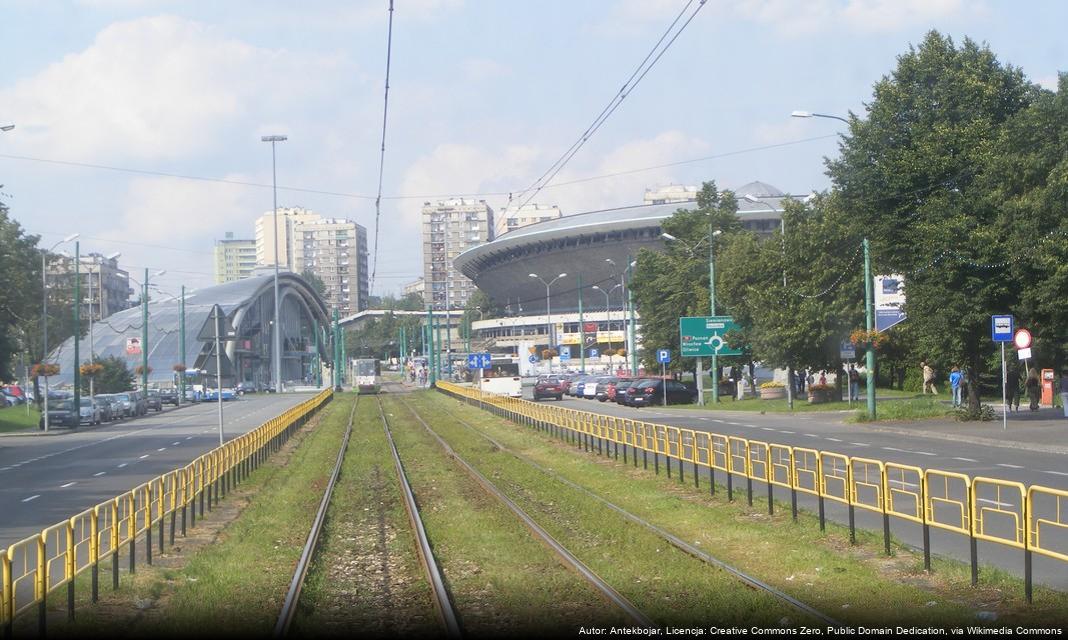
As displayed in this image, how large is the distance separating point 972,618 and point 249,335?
134543 mm

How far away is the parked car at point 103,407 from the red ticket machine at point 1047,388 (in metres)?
45.0

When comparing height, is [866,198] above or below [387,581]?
above

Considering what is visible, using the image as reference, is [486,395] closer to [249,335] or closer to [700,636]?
[700,636]

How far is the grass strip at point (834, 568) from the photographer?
914 centimetres

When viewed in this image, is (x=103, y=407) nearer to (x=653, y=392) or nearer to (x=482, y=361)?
(x=482, y=361)

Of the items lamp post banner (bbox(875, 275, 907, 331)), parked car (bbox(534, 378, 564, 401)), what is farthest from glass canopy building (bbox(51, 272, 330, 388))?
lamp post banner (bbox(875, 275, 907, 331))

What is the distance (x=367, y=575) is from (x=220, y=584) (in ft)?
5.16

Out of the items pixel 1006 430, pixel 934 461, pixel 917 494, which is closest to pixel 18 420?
pixel 1006 430

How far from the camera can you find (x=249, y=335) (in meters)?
138

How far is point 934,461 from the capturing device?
22.5 meters

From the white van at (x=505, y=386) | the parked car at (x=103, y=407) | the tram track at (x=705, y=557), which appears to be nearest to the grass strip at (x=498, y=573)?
the tram track at (x=705, y=557)

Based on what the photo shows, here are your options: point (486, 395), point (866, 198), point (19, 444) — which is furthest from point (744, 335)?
point (19, 444)

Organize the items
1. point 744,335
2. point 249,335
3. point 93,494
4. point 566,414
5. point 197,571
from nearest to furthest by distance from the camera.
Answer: point 197,571
point 93,494
point 566,414
point 744,335
point 249,335

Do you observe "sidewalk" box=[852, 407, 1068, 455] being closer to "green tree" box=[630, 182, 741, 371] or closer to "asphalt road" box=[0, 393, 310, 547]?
"asphalt road" box=[0, 393, 310, 547]
